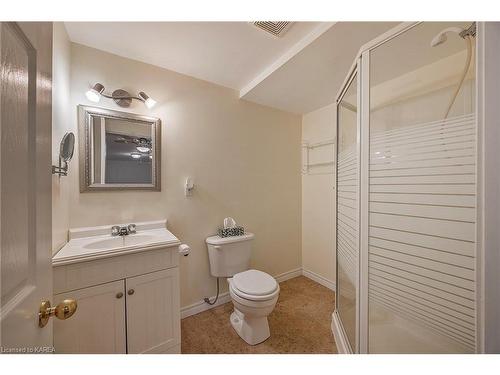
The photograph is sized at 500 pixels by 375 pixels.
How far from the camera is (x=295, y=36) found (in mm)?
1355

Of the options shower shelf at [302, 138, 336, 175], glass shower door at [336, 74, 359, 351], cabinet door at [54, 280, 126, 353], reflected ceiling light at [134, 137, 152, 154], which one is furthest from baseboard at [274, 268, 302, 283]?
reflected ceiling light at [134, 137, 152, 154]

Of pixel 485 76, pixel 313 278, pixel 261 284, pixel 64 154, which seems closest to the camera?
pixel 485 76

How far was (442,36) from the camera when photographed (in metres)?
0.97

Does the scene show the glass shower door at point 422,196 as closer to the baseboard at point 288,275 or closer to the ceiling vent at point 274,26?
the ceiling vent at point 274,26

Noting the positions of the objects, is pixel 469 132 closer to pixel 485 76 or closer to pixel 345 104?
pixel 485 76

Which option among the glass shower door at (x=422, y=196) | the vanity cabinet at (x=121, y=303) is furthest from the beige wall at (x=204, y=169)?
the glass shower door at (x=422, y=196)

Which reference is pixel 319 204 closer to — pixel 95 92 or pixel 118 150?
pixel 118 150

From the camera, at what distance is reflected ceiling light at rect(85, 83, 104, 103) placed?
4.52 feet

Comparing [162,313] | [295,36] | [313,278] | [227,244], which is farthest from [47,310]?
[313,278]

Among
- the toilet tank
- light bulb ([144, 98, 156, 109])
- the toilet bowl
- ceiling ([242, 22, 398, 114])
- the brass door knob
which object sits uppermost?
ceiling ([242, 22, 398, 114])

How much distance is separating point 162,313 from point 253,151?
1647mm

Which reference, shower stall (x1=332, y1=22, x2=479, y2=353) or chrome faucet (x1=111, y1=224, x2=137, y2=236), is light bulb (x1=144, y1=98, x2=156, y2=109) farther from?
shower stall (x1=332, y1=22, x2=479, y2=353)

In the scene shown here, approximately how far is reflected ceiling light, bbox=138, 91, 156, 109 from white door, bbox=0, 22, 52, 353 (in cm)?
101

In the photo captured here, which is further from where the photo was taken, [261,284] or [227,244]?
[227,244]
